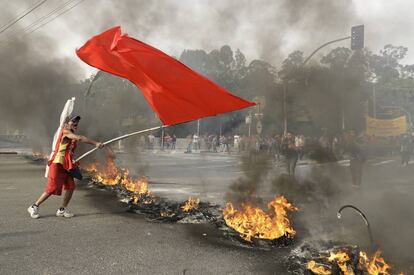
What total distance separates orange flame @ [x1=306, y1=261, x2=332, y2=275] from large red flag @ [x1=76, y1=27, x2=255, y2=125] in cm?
224

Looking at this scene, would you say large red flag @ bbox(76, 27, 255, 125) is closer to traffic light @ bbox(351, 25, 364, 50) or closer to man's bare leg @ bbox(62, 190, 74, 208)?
man's bare leg @ bbox(62, 190, 74, 208)

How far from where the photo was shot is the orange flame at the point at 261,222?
173 inches

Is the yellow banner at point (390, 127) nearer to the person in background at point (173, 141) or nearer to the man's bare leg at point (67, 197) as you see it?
the person in background at point (173, 141)

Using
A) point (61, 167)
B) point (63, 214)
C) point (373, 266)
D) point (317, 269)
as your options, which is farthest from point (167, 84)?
point (373, 266)

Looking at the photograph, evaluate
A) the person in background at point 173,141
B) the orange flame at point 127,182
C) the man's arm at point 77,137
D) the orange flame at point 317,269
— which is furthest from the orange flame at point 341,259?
the person in background at point 173,141

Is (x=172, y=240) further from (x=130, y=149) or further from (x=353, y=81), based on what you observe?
(x=130, y=149)

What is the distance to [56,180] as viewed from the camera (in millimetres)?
5281

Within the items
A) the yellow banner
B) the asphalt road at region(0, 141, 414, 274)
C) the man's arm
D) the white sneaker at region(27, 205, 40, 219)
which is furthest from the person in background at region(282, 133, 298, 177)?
the yellow banner

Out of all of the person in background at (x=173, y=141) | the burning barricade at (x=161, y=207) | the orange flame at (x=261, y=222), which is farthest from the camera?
the person in background at (x=173, y=141)

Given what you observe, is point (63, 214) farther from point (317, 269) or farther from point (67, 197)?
point (317, 269)

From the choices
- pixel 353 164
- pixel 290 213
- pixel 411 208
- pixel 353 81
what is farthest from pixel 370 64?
pixel 290 213

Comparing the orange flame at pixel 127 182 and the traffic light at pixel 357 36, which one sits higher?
the traffic light at pixel 357 36

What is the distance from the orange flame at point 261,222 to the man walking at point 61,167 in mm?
2227

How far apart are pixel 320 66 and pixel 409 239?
4.72 meters
